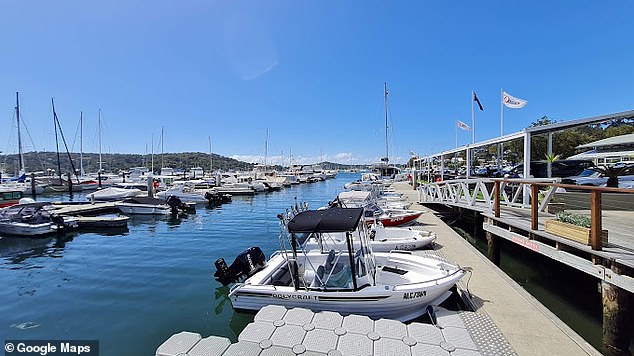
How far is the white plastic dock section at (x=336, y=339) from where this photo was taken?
3.87 metres

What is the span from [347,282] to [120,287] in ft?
24.8

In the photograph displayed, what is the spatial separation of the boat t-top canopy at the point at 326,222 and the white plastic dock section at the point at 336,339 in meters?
1.54

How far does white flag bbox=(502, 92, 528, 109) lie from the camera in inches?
587

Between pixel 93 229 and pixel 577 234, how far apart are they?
23357 millimetres

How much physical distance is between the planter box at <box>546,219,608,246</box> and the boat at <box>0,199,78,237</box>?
2253 centimetres

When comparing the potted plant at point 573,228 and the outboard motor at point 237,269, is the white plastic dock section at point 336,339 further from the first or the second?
the potted plant at point 573,228

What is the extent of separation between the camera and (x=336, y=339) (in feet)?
13.5

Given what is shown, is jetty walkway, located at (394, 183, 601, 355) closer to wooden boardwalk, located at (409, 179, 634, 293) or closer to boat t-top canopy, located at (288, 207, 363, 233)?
wooden boardwalk, located at (409, 179, 634, 293)

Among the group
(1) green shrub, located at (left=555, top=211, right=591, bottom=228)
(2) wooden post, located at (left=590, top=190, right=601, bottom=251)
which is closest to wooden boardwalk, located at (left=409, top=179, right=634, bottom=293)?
(2) wooden post, located at (left=590, top=190, right=601, bottom=251)

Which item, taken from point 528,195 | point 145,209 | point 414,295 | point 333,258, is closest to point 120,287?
point 333,258

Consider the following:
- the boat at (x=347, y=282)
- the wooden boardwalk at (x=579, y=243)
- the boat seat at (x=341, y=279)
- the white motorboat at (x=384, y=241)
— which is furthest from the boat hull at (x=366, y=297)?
the white motorboat at (x=384, y=241)

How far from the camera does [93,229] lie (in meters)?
18.9

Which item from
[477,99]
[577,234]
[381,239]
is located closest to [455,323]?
[577,234]

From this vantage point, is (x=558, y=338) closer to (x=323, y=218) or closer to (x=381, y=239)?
(x=323, y=218)
